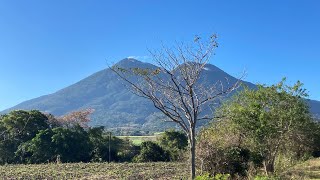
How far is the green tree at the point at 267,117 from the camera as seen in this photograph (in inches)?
741

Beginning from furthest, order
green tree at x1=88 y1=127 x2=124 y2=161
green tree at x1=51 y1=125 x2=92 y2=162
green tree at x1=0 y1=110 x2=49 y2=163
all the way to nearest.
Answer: green tree at x1=88 y1=127 x2=124 y2=161, green tree at x1=0 y1=110 x2=49 y2=163, green tree at x1=51 y1=125 x2=92 y2=162

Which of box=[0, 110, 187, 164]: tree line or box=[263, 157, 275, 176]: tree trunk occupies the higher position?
box=[0, 110, 187, 164]: tree line

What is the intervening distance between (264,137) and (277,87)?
3219 mm

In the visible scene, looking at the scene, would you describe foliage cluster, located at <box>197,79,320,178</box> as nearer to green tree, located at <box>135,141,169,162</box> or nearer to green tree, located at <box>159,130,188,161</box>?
green tree, located at <box>135,141,169,162</box>

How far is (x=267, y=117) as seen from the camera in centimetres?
1905

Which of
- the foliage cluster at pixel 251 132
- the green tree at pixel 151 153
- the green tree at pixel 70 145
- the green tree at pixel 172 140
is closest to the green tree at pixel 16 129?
the green tree at pixel 70 145

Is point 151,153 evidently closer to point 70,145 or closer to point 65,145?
point 70,145

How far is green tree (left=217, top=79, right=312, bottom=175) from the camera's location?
1881 cm

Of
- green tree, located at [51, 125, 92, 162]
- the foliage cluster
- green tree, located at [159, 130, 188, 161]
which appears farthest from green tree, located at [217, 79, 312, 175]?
green tree, located at [159, 130, 188, 161]

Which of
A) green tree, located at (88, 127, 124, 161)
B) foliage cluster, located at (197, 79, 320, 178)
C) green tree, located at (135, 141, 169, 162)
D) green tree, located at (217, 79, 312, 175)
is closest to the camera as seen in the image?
foliage cluster, located at (197, 79, 320, 178)

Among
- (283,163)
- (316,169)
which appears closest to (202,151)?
(316,169)

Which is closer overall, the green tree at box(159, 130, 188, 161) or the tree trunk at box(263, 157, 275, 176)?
the tree trunk at box(263, 157, 275, 176)

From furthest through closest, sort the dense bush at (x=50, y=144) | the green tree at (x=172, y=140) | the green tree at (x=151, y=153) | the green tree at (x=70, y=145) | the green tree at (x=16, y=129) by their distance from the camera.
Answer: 1. the green tree at (x=172, y=140)
2. the green tree at (x=151, y=153)
3. the green tree at (x=16, y=129)
4. the green tree at (x=70, y=145)
5. the dense bush at (x=50, y=144)

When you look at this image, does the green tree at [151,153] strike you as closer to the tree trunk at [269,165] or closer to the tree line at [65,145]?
the tree line at [65,145]
